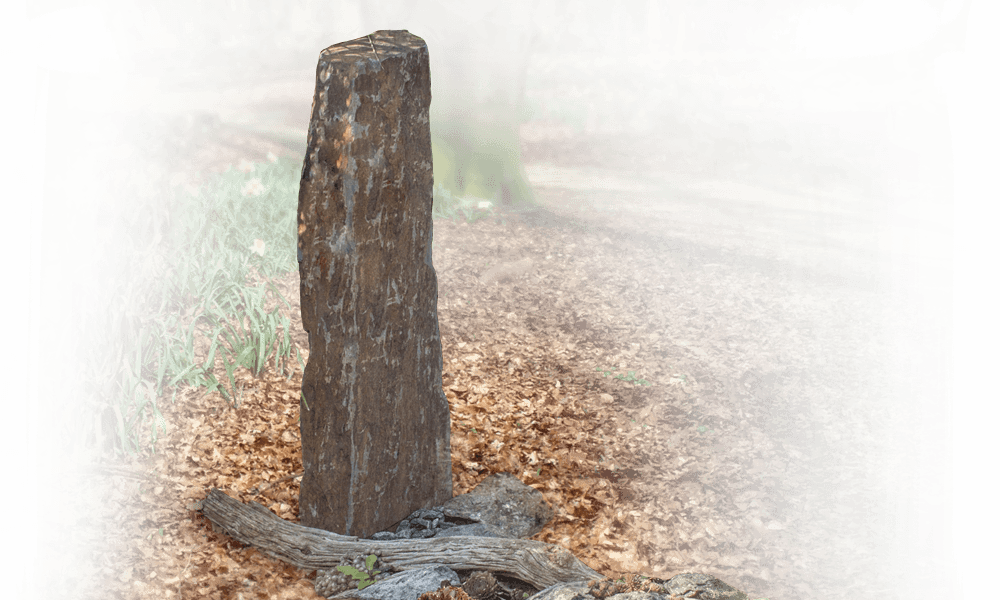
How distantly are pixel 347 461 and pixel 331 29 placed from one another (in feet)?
29.0

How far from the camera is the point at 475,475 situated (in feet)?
11.7

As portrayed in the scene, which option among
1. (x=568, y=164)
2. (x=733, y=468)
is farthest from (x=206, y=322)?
(x=568, y=164)

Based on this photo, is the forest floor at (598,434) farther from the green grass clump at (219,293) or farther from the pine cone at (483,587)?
the pine cone at (483,587)

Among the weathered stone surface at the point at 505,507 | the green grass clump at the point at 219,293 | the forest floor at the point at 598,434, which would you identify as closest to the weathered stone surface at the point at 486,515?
the weathered stone surface at the point at 505,507

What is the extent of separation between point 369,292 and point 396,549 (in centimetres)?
105

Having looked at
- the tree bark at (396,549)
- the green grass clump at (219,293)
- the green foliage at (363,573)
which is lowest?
the green foliage at (363,573)

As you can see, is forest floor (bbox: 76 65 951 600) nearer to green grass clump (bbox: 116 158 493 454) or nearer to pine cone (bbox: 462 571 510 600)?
green grass clump (bbox: 116 158 493 454)

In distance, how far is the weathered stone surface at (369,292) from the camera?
2574 millimetres

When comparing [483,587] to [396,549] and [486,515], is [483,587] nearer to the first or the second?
[396,549]

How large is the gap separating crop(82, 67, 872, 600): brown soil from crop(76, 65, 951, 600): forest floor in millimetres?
11

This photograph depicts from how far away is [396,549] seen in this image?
2740 millimetres

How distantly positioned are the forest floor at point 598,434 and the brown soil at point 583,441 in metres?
A: 0.01

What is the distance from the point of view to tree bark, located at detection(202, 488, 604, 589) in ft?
8.48

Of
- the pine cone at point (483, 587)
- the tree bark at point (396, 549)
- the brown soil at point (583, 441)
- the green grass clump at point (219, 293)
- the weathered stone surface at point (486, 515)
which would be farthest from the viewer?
the green grass clump at point (219, 293)
